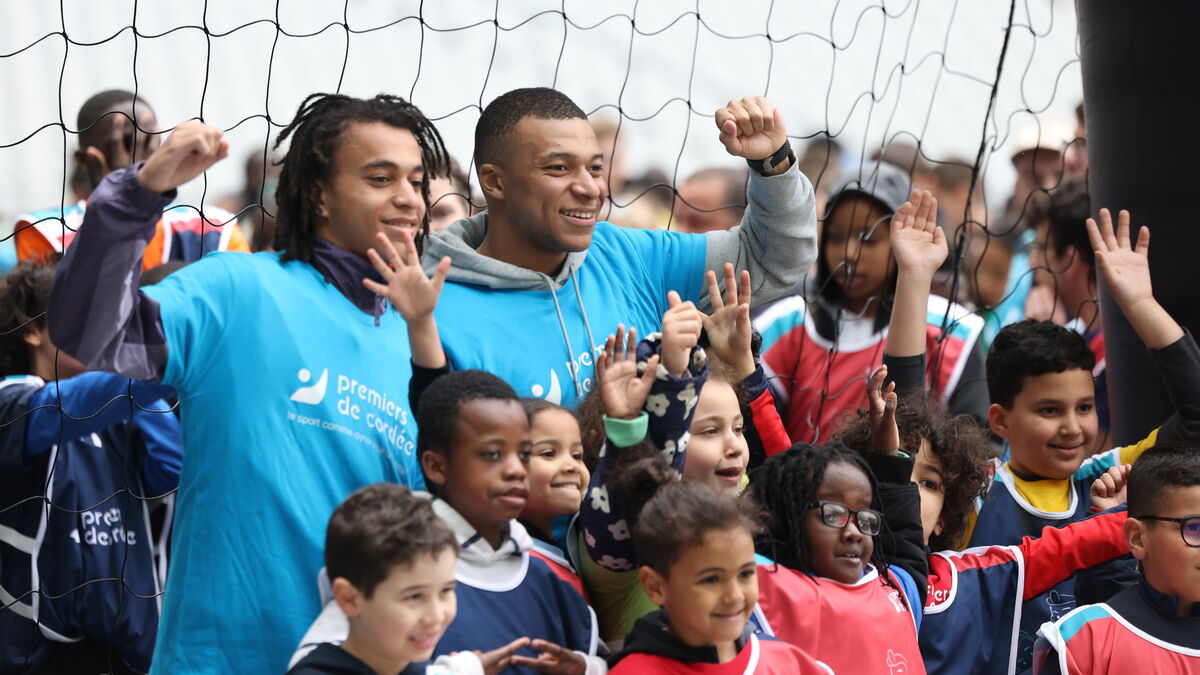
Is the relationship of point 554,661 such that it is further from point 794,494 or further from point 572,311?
point 572,311

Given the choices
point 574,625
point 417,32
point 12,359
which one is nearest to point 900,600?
point 574,625

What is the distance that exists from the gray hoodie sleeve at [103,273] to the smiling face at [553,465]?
2.06 ft

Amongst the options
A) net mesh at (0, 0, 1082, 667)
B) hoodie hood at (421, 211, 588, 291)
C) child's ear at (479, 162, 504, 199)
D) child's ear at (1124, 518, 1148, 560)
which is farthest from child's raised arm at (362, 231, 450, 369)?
child's ear at (1124, 518, 1148, 560)

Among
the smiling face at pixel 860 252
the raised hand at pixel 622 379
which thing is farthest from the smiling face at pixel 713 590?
the smiling face at pixel 860 252

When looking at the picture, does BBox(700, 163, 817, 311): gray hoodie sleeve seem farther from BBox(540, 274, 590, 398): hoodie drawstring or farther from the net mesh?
the net mesh

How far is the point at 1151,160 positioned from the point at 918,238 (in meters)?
0.63

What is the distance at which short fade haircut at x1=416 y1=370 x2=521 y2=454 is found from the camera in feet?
6.86

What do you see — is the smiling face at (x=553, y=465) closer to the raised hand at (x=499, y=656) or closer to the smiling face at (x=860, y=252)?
the raised hand at (x=499, y=656)

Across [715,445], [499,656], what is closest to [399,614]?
[499,656]

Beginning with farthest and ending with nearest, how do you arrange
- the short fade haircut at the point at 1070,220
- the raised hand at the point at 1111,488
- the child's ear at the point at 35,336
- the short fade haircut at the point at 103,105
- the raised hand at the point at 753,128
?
the short fade haircut at the point at 1070,220
the short fade haircut at the point at 103,105
the child's ear at the point at 35,336
the raised hand at the point at 1111,488
the raised hand at the point at 753,128

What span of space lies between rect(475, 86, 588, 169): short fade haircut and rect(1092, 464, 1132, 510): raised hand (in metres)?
1.21

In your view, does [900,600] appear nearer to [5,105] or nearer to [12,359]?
[12,359]

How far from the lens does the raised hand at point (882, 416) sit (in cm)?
246

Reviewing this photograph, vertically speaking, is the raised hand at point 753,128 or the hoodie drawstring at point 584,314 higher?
the raised hand at point 753,128
